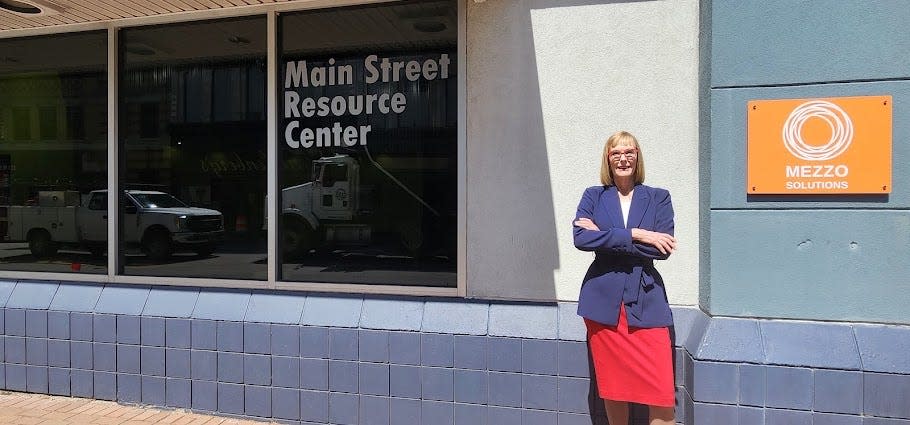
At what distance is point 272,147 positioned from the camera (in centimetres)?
423

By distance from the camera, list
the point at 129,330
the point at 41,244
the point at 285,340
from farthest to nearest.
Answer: the point at 41,244
the point at 129,330
the point at 285,340

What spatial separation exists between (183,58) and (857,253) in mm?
4588

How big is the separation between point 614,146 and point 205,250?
10.3 ft

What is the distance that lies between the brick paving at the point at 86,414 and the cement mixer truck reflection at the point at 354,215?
1.31 metres

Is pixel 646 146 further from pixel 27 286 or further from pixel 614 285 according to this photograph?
pixel 27 286

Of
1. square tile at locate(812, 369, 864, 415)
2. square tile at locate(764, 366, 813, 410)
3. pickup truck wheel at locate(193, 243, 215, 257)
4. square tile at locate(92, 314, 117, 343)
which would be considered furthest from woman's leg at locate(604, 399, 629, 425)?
square tile at locate(92, 314, 117, 343)

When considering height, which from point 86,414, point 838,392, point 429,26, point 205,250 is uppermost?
point 429,26

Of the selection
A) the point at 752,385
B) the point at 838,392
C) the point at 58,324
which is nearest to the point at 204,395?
the point at 58,324

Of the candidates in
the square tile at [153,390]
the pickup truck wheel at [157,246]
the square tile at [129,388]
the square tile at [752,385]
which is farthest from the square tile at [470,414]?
the pickup truck wheel at [157,246]

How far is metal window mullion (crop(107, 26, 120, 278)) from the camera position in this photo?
4.60 metres

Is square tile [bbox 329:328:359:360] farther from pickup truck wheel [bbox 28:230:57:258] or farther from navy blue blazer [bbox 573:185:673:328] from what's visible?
pickup truck wheel [bbox 28:230:57:258]

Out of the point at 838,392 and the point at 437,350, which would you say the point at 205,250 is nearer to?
the point at 437,350

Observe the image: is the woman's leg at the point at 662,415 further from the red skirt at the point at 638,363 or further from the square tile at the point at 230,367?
the square tile at the point at 230,367

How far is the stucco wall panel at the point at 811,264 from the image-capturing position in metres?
2.97
